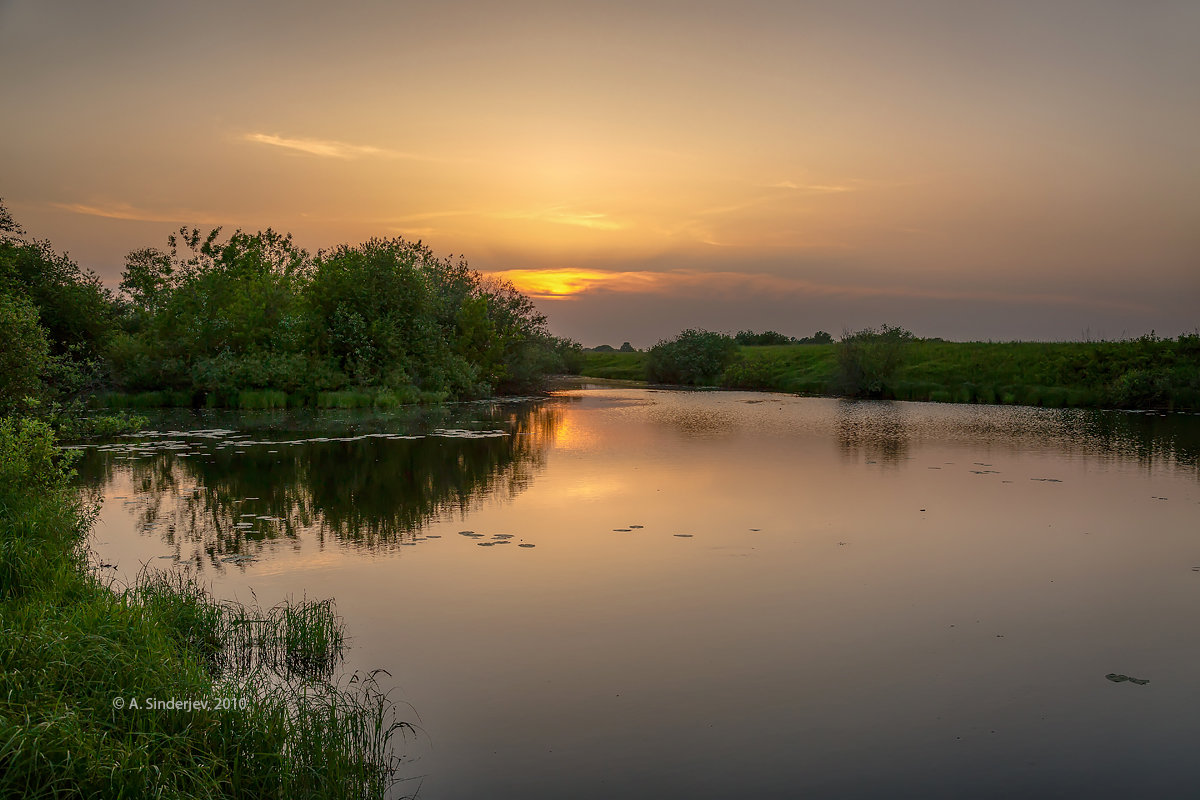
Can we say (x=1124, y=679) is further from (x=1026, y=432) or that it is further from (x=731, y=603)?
(x=1026, y=432)

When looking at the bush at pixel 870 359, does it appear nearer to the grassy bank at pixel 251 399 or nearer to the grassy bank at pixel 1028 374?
the grassy bank at pixel 1028 374

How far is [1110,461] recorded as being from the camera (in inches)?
942

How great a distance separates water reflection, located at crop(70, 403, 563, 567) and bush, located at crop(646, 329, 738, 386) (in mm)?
47165

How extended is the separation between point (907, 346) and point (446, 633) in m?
59.6

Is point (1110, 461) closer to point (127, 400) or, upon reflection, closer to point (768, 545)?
point (768, 545)

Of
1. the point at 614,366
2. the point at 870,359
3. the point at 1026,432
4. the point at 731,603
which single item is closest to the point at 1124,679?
the point at 731,603

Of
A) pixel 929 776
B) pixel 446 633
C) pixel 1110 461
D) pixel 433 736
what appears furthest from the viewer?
pixel 1110 461

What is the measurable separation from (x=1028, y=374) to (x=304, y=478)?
170 feet

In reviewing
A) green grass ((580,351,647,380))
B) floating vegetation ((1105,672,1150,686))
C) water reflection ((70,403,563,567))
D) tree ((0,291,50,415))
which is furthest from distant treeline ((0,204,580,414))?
green grass ((580,351,647,380))

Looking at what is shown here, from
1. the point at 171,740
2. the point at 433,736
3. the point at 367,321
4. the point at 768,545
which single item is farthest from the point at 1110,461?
the point at 367,321

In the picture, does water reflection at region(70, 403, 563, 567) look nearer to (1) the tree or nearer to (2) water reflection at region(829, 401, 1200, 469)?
(1) the tree

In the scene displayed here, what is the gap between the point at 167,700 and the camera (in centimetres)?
572

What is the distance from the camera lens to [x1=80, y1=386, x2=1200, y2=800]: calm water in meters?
6.30

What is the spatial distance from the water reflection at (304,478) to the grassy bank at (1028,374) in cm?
3388
